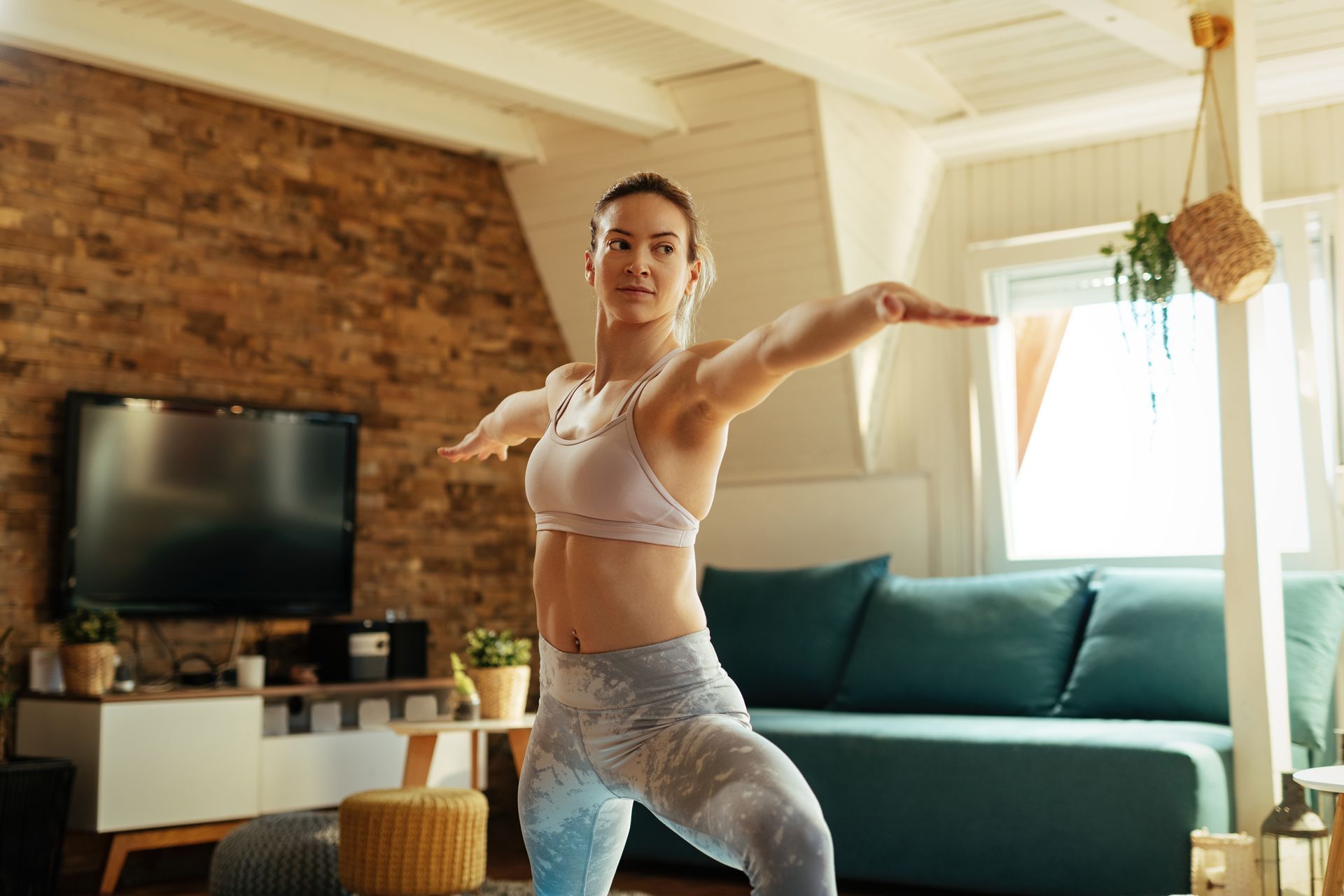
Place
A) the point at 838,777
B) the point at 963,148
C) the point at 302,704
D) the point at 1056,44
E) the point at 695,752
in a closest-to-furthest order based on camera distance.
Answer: the point at 695,752 < the point at 838,777 < the point at 1056,44 < the point at 302,704 < the point at 963,148

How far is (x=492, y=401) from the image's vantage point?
19.7ft

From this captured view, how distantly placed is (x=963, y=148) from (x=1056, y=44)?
915mm

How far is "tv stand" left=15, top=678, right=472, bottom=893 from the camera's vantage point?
429 cm

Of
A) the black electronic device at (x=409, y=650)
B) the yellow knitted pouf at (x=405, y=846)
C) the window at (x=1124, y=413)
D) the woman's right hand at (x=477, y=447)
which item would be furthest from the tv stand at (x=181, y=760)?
the woman's right hand at (x=477, y=447)

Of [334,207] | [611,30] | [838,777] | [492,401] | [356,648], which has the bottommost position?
[838,777]

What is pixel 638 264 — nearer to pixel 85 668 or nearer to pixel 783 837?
pixel 783 837

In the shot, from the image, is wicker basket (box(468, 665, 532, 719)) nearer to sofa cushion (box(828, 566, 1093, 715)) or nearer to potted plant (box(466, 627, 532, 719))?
potted plant (box(466, 627, 532, 719))

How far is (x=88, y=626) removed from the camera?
4.47 m

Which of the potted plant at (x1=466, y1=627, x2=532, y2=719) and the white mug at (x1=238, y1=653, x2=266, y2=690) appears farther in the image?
the white mug at (x1=238, y1=653, x2=266, y2=690)

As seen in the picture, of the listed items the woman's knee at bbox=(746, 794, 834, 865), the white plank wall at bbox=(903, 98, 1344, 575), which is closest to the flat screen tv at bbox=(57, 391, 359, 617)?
the white plank wall at bbox=(903, 98, 1344, 575)

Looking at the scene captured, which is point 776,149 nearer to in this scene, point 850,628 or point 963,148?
point 963,148

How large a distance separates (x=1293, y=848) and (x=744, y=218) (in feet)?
9.74

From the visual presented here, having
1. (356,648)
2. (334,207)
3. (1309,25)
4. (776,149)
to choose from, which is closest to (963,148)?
(776,149)

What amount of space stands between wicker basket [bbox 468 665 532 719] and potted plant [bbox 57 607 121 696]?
1169 mm
